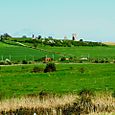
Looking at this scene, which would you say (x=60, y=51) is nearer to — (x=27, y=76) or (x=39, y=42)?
(x=39, y=42)

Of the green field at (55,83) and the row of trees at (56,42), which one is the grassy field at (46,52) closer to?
the row of trees at (56,42)

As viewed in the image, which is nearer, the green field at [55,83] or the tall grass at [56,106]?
the tall grass at [56,106]

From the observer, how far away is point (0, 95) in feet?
120

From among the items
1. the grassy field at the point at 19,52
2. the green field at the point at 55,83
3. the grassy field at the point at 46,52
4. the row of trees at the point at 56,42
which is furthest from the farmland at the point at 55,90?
the row of trees at the point at 56,42

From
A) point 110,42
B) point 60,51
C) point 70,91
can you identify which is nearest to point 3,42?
point 60,51

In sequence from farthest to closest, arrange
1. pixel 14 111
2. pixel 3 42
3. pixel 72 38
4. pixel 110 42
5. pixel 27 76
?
1. pixel 110 42
2. pixel 72 38
3. pixel 3 42
4. pixel 27 76
5. pixel 14 111

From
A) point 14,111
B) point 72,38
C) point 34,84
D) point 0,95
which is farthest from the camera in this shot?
point 72,38

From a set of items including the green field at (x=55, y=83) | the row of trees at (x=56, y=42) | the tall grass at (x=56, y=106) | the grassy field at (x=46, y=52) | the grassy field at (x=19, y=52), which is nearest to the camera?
the tall grass at (x=56, y=106)

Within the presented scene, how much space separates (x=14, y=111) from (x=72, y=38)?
416 feet

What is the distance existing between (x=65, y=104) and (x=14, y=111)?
10.4 feet

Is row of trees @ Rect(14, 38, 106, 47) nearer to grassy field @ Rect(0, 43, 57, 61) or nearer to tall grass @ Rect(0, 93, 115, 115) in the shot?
grassy field @ Rect(0, 43, 57, 61)

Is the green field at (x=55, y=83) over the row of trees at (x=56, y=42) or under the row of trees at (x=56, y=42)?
under

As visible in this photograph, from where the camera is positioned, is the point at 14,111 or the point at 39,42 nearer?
the point at 14,111

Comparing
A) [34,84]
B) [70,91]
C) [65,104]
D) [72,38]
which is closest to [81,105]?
[65,104]
